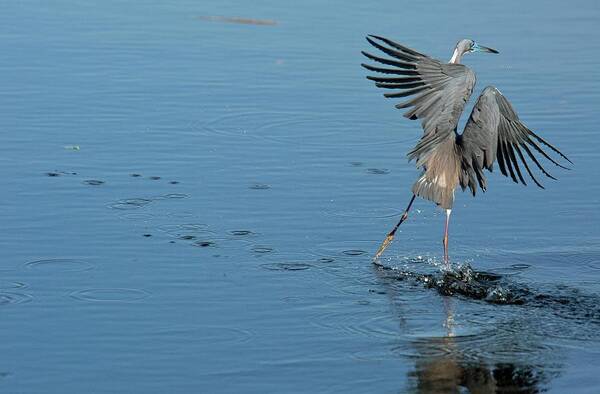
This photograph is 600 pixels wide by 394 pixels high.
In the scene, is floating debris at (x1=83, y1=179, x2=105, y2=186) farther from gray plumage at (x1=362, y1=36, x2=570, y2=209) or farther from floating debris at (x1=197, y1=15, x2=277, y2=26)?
floating debris at (x1=197, y1=15, x2=277, y2=26)

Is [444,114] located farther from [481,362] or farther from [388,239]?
[481,362]

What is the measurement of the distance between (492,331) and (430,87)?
2161 mm

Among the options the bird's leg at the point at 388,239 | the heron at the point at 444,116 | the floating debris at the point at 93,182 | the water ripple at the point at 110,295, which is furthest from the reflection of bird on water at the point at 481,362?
the floating debris at the point at 93,182

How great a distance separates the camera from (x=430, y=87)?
9570 mm

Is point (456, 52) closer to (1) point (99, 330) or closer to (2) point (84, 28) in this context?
(1) point (99, 330)

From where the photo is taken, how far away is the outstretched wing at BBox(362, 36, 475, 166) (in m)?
9.54

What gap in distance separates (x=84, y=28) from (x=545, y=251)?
26.3ft

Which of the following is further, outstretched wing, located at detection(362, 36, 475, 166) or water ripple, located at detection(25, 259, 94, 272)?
outstretched wing, located at detection(362, 36, 475, 166)

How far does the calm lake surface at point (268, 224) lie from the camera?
7.49 meters

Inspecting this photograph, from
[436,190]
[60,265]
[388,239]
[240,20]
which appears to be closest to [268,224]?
[388,239]

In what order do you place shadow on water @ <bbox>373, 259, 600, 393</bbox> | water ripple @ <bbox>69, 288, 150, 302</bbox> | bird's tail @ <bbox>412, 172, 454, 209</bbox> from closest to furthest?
shadow on water @ <bbox>373, 259, 600, 393</bbox>
water ripple @ <bbox>69, 288, 150, 302</bbox>
bird's tail @ <bbox>412, 172, 454, 209</bbox>

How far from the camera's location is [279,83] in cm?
1374

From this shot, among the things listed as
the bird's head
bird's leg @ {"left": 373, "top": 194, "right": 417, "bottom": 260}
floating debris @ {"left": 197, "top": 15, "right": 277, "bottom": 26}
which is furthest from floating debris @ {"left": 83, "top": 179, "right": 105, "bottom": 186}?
floating debris @ {"left": 197, "top": 15, "right": 277, "bottom": 26}

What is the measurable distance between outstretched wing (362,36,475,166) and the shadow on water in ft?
3.10
